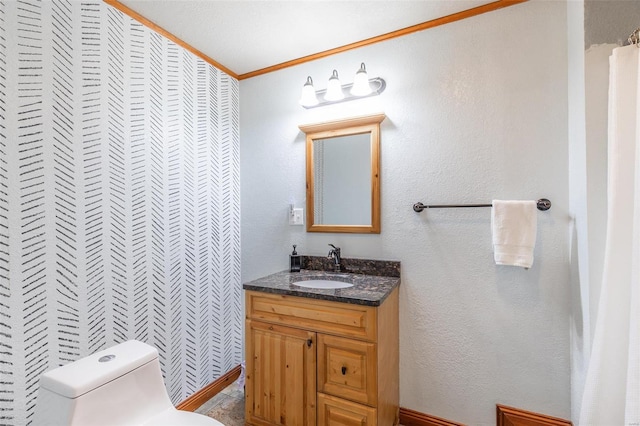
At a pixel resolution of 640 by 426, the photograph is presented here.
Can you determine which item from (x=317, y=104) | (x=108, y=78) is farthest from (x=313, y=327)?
(x=108, y=78)

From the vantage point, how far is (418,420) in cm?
168

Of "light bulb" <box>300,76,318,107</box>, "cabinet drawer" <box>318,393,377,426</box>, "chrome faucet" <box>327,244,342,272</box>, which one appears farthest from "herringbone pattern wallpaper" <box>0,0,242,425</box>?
"cabinet drawer" <box>318,393,377,426</box>

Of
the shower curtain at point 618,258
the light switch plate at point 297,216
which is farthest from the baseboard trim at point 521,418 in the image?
the light switch plate at point 297,216

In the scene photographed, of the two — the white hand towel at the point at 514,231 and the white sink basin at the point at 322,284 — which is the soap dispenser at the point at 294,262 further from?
the white hand towel at the point at 514,231

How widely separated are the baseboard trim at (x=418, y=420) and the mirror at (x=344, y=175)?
1082 millimetres

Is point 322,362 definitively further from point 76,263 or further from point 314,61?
point 314,61

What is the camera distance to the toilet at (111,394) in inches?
37.0

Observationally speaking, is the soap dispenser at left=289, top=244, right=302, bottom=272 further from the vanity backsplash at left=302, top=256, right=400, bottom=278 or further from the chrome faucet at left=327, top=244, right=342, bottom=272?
the chrome faucet at left=327, top=244, right=342, bottom=272

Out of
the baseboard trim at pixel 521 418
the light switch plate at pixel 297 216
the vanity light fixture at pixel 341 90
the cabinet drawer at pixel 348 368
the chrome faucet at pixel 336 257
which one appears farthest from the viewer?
the light switch plate at pixel 297 216

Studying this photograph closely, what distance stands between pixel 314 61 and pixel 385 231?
1270 mm

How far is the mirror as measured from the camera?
182 centimetres

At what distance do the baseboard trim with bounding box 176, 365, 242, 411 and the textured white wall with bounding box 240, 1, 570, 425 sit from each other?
123 cm

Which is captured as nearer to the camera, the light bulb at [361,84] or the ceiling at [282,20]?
the ceiling at [282,20]

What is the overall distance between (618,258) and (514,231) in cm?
42
